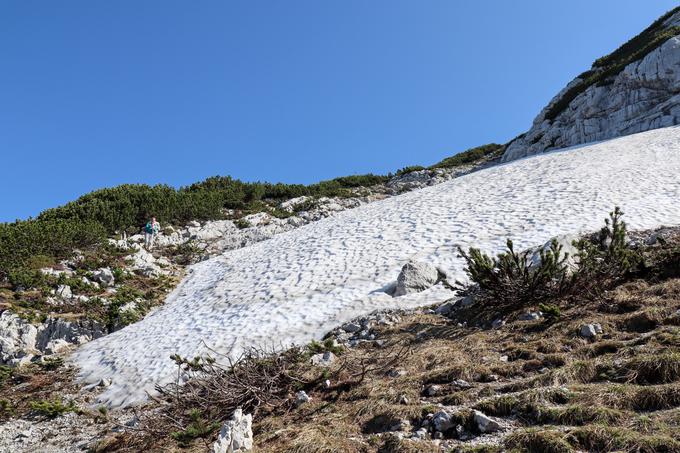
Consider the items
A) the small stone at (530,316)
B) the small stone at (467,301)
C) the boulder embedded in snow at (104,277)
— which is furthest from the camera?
the boulder embedded in snow at (104,277)

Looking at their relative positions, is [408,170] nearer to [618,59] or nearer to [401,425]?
[618,59]

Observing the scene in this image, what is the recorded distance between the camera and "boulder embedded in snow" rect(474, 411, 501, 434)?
4062mm

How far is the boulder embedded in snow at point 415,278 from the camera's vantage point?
10672mm

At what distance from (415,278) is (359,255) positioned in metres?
3.40

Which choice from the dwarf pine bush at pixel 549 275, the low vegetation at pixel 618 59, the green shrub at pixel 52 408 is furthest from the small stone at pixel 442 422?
the low vegetation at pixel 618 59

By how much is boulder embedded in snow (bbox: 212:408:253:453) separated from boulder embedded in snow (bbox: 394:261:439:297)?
20.5 ft

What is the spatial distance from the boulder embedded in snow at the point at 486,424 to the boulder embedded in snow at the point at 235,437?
8.33 ft

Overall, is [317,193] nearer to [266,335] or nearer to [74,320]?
[74,320]

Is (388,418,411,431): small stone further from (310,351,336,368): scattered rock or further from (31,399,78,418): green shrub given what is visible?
(31,399,78,418): green shrub

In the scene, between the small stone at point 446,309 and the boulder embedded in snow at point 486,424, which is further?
the small stone at point 446,309

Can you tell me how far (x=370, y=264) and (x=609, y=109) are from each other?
1122 inches

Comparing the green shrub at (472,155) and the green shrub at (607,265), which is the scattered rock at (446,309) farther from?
the green shrub at (472,155)

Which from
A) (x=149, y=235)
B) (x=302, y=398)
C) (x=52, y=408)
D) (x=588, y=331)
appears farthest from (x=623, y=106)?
(x=52, y=408)

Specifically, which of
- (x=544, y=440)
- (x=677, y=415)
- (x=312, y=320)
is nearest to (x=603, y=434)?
(x=544, y=440)
